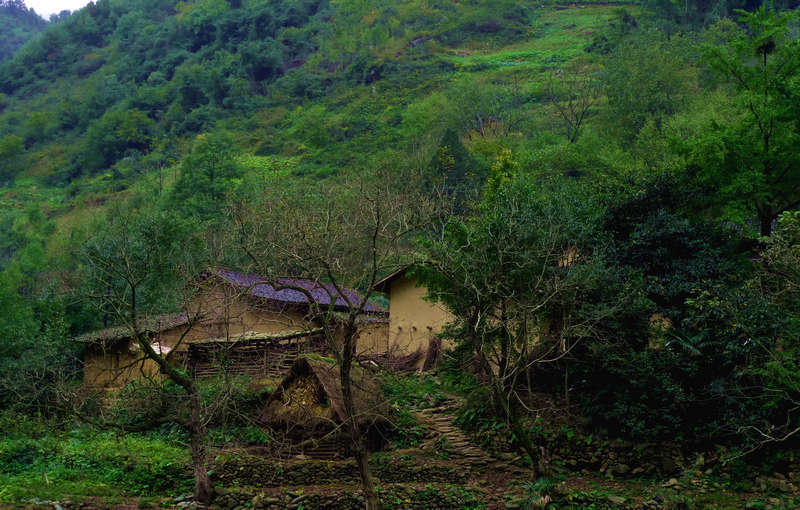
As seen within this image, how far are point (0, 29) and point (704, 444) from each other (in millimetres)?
187618

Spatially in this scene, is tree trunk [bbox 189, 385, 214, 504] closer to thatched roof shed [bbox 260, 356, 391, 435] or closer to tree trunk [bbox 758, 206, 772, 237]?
thatched roof shed [bbox 260, 356, 391, 435]

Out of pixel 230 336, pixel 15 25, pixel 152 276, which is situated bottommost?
pixel 230 336

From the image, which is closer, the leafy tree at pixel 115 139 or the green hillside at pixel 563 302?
the green hillside at pixel 563 302

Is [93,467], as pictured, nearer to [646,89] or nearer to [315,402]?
[315,402]

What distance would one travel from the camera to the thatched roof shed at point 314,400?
16.9 meters

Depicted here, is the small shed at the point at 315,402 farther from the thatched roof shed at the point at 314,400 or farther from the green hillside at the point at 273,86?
the green hillside at the point at 273,86

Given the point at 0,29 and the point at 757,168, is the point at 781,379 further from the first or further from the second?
the point at 0,29

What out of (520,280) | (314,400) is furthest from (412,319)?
(520,280)

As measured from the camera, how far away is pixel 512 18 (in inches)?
4281

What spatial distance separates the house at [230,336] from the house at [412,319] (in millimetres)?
1279

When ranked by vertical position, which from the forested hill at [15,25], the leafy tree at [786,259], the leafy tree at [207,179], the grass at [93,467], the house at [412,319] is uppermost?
the forested hill at [15,25]

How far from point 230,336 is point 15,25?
18145 cm

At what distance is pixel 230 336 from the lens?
22.1 m

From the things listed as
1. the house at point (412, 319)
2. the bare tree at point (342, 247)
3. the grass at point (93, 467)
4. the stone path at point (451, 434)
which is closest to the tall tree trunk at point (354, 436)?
the bare tree at point (342, 247)
